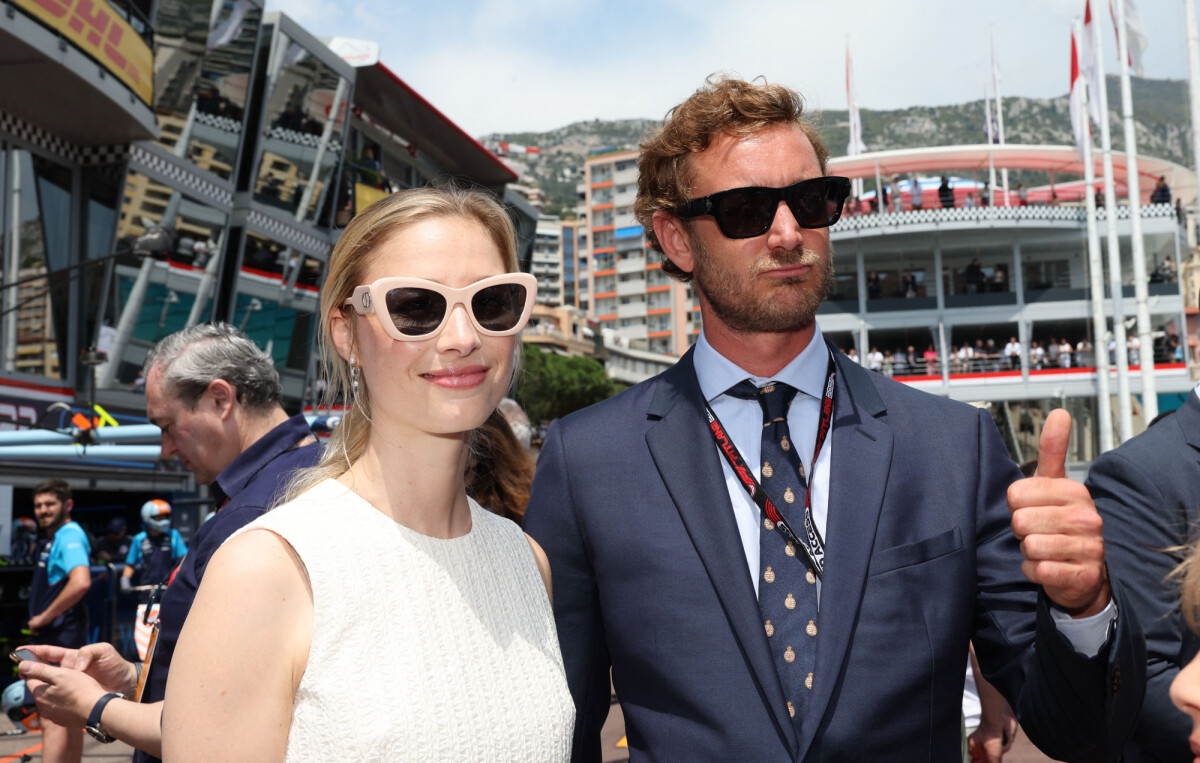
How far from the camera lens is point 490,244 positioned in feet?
6.82

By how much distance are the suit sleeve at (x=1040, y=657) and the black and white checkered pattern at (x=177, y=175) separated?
20.9 m

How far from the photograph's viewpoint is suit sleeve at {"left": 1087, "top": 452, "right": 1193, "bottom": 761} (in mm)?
2361

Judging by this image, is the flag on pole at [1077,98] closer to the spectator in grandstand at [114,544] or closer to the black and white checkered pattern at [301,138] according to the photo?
the black and white checkered pattern at [301,138]

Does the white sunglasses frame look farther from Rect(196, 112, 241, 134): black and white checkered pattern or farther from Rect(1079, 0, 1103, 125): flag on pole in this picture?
Rect(1079, 0, 1103, 125): flag on pole

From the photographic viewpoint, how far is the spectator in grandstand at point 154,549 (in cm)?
1025

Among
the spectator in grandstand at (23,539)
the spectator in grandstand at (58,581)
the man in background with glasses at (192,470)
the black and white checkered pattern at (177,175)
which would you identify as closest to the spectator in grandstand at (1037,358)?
the black and white checkered pattern at (177,175)

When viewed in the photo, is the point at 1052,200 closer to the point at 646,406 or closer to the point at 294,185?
the point at 294,185

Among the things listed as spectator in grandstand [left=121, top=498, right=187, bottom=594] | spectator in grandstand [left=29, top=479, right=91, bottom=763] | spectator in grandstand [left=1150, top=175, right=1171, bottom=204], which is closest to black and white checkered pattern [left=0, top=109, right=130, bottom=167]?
spectator in grandstand [left=121, top=498, right=187, bottom=594]

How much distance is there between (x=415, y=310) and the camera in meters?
1.93

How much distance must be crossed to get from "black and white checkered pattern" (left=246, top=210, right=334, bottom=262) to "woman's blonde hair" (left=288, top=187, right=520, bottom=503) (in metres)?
24.8

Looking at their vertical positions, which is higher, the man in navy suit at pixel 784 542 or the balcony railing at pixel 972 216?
the balcony railing at pixel 972 216

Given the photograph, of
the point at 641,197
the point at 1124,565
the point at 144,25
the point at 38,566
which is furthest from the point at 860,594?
the point at 144,25

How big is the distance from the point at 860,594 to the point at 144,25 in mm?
19818

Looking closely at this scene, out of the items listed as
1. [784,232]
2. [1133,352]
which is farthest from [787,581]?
[1133,352]
